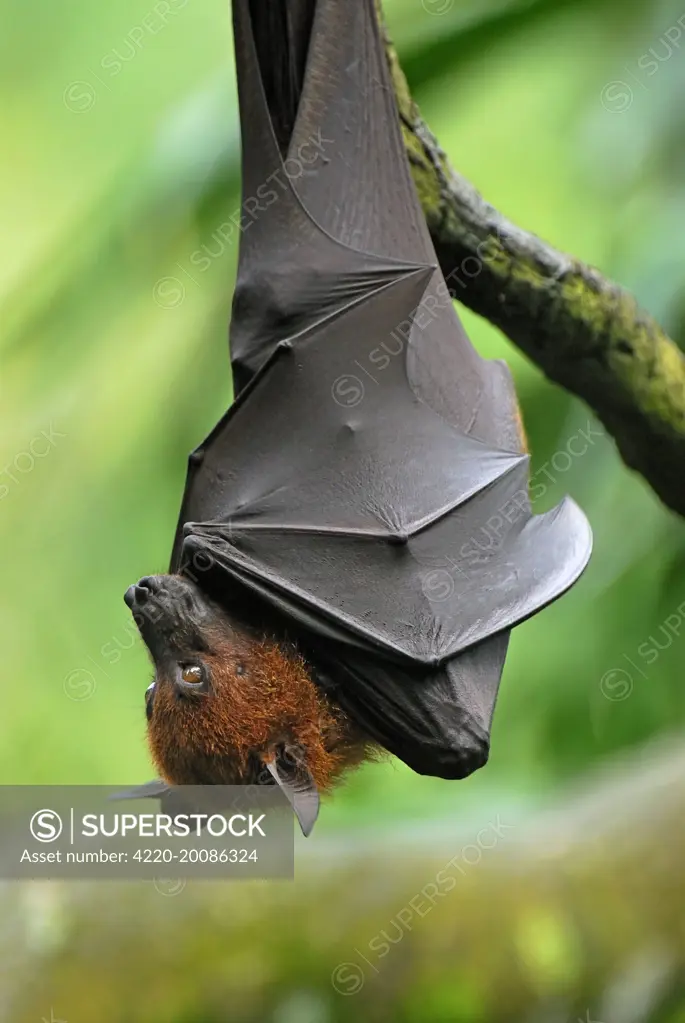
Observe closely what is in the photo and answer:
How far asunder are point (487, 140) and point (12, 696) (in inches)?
110

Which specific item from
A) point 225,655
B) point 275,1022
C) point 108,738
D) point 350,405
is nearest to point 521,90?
point 350,405

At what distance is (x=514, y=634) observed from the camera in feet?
11.1

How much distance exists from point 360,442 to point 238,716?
590 millimetres

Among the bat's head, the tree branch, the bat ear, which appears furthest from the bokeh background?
the bat ear

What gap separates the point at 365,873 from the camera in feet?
10.5

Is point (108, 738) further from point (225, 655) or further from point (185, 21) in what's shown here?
point (185, 21)

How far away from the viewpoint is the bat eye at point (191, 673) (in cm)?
183

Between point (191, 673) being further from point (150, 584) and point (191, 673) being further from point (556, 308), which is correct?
point (556, 308)

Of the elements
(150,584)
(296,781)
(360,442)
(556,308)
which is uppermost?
(556,308)

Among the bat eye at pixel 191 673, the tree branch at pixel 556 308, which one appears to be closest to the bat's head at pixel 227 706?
the bat eye at pixel 191 673

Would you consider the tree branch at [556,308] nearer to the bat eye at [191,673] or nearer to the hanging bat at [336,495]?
the hanging bat at [336,495]

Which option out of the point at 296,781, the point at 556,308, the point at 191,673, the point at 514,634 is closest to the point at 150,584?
the point at 191,673

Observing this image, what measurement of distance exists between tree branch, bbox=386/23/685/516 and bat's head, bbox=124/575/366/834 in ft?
3.17

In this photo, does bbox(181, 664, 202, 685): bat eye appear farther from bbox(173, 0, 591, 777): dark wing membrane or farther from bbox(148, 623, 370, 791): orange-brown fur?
bbox(173, 0, 591, 777): dark wing membrane
